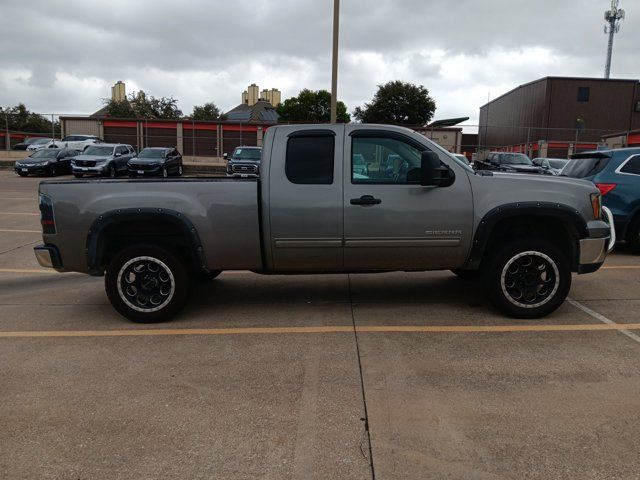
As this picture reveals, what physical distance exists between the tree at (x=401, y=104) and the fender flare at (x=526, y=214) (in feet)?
204

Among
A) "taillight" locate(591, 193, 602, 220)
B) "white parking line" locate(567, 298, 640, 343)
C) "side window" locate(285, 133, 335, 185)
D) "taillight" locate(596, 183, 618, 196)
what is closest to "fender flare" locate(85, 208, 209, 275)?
"side window" locate(285, 133, 335, 185)

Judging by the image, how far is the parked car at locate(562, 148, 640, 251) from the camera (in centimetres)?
823

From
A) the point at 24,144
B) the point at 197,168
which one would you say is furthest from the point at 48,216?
the point at 24,144

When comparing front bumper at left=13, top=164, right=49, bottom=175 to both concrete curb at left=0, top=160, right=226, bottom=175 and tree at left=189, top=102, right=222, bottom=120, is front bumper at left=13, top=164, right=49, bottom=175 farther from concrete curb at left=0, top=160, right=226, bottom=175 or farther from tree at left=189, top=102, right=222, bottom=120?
tree at left=189, top=102, right=222, bottom=120

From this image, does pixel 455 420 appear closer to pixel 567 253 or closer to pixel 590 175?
pixel 567 253

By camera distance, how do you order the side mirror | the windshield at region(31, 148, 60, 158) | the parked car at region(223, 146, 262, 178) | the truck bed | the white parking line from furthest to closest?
the windshield at region(31, 148, 60, 158) < the parked car at region(223, 146, 262, 178) < the truck bed < the side mirror < the white parking line

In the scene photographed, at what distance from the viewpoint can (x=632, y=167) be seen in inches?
328

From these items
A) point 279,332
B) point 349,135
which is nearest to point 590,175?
point 349,135

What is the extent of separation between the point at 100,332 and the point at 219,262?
130 cm

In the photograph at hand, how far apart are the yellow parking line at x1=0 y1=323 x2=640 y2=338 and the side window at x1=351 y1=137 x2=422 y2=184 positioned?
4.69 feet

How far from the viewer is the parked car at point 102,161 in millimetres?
23547

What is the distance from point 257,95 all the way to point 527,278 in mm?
122685

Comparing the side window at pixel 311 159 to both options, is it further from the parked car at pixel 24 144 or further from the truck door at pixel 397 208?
the parked car at pixel 24 144

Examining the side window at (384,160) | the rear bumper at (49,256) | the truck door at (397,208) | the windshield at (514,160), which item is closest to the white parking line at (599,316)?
the truck door at (397,208)
